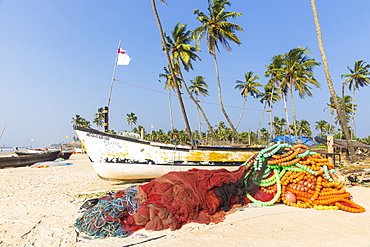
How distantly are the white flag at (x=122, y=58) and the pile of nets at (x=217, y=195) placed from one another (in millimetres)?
6106

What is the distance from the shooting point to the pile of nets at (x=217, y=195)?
365 centimetres

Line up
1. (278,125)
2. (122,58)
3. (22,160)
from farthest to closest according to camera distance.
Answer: (278,125) → (22,160) → (122,58)

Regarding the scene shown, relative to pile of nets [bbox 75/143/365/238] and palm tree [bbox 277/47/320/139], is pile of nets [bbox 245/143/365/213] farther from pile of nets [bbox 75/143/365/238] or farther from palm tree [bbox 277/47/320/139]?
palm tree [bbox 277/47/320/139]

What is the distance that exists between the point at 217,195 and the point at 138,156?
143 inches

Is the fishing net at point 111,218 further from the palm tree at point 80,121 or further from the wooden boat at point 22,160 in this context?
the palm tree at point 80,121

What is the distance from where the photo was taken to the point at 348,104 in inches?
1494

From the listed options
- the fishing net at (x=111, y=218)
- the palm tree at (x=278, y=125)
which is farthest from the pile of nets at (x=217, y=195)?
the palm tree at (x=278, y=125)

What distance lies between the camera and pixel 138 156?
7.11 m

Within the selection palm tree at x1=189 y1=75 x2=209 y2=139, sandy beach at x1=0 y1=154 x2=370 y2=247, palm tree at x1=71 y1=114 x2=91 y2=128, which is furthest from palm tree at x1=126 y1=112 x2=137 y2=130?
sandy beach at x1=0 y1=154 x2=370 y2=247

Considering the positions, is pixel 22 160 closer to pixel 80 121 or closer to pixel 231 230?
pixel 231 230

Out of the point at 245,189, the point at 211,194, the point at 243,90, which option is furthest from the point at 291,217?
the point at 243,90

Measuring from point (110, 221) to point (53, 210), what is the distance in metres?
2.02

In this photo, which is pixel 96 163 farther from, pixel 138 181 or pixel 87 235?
pixel 87 235

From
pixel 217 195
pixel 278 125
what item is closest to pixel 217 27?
pixel 217 195
